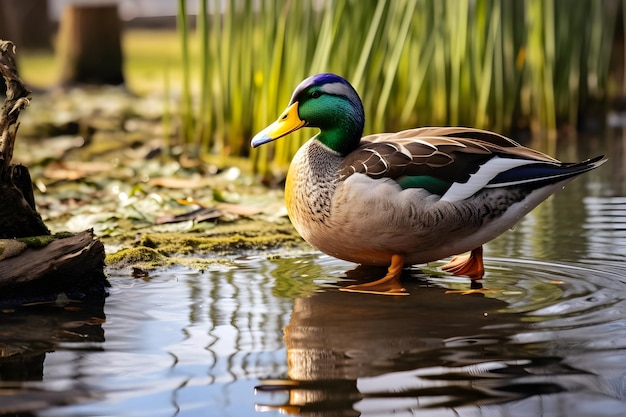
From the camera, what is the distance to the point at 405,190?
14.6 feet

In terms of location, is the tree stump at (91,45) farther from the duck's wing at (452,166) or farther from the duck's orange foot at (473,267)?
the duck's orange foot at (473,267)

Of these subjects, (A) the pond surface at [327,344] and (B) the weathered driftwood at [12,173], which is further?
(B) the weathered driftwood at [12,173]

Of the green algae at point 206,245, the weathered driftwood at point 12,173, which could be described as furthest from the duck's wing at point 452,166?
the weathered driftwood at point 12,173

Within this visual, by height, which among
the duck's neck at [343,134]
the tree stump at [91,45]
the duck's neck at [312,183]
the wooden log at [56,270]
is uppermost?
the tree stump at [91,45]

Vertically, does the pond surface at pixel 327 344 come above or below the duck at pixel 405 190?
below

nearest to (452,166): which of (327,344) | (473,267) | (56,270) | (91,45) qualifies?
(473,267)

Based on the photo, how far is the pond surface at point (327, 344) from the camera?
9.89ft

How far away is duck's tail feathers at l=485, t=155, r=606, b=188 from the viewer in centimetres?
455

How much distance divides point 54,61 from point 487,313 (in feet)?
49.1

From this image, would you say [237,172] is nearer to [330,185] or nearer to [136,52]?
[330,185]

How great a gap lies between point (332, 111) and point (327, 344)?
4.96ft

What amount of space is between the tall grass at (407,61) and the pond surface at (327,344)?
8.28ft

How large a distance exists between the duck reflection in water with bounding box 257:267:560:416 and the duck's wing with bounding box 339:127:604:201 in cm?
48

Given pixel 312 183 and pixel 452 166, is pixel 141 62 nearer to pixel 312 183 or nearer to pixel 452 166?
pixel 312 183
